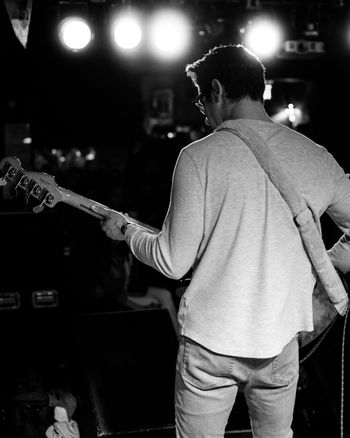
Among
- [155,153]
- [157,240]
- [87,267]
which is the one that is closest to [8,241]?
[87,267]

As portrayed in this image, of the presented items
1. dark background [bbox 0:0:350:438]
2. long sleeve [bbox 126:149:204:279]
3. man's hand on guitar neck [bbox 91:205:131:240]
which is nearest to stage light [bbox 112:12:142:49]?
dark background [bbox 0:0:350:438]

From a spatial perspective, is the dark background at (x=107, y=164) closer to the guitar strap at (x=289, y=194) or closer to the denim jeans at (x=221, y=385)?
the denim jeans at (x=221, y=385)

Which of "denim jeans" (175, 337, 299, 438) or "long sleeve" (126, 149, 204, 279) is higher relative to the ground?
"long sleeve" (126, 149, 204, 279)

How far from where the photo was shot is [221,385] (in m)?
1.89

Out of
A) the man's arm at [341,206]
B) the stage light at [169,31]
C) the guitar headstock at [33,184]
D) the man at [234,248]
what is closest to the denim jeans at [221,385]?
the man at [234,248]

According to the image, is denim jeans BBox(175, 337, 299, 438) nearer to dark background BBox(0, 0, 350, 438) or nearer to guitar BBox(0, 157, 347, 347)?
guitar BBox(0, 157, 347, 347)

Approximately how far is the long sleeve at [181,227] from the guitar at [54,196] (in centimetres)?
56

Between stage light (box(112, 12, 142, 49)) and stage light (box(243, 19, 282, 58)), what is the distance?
960 millimetres

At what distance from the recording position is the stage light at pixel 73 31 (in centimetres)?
485

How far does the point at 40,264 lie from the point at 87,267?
69 centimetres

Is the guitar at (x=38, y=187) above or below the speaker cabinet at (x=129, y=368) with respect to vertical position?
above

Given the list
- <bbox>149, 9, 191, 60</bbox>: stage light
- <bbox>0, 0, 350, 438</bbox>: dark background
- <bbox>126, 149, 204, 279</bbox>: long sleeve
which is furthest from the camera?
<bbox>149, 9, 191, 60</bbox>: stage light

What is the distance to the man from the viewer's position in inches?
69.5

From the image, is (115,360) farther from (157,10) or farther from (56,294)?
(157,10)
